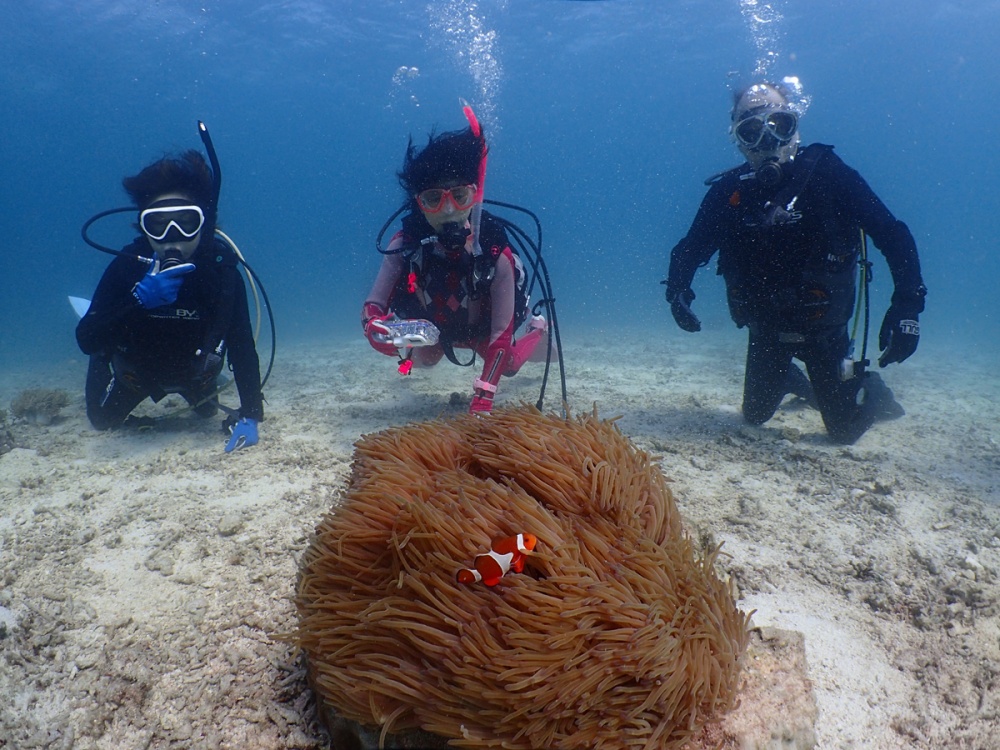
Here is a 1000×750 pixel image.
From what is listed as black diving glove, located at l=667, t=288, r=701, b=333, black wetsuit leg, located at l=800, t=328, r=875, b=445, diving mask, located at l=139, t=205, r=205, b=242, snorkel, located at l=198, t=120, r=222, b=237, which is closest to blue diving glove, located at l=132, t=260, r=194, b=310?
diving mask, located at l=139, t=205, r=205, b=242

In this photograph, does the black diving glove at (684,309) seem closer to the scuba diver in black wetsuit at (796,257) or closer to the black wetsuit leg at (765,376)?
the scuba diver in black wetsuit at (796,257)

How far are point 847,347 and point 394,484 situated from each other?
493 centimetres

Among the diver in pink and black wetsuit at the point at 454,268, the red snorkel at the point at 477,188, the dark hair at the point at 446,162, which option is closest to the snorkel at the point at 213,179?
the diver in pink and black wetsuit at the point at 454,268

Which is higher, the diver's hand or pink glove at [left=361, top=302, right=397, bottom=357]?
the diver's hand

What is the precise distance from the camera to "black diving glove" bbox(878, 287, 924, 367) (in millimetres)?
4395

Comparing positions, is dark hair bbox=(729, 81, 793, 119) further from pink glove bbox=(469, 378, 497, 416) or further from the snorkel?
the snorkel

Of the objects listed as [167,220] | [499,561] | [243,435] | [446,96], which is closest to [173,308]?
[167,220]

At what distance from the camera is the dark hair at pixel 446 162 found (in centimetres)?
475

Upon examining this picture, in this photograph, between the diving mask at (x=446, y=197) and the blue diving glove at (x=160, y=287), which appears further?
the diving mask at (x=446, y=197)

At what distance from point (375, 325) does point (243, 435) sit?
5.29 feet

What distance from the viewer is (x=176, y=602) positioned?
264 centimetres

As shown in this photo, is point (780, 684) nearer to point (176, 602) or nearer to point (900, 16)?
point (176, 602)

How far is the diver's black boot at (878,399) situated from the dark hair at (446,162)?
173 inches

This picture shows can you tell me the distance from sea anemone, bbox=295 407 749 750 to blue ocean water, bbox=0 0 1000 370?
589 cm
